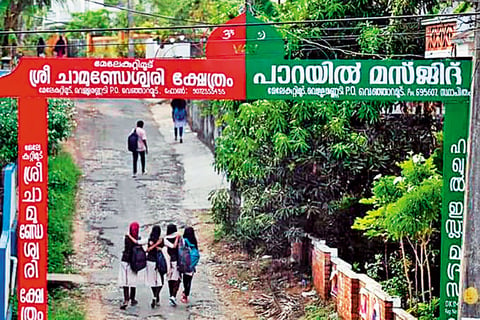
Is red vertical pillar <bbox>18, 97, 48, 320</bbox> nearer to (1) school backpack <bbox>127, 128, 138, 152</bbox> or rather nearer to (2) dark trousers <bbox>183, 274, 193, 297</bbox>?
(2) dark trousers <bbox>183, 274, 193, 297</bbox>

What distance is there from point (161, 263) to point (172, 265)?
17 cm

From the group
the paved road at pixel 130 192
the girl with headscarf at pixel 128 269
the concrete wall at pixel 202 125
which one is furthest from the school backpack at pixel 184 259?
the concrete wall at pixel 202 125

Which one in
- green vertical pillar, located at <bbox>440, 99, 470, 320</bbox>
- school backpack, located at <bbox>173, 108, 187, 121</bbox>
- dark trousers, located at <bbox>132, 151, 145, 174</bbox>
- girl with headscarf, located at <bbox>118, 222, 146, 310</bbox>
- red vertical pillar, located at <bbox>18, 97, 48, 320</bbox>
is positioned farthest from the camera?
school backpack, located at <bbox>173, 108, 187, 121</bbox>

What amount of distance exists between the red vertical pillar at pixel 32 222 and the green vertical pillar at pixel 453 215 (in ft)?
14.5

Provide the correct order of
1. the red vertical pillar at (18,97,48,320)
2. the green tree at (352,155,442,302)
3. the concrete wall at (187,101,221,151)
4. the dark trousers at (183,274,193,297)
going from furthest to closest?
the concrete wall at (187,101,221,151), the dark trousers at (183,274,193,297), the green tree at (352,155,442,302), the red vertical pillar at (18,97,48,320)

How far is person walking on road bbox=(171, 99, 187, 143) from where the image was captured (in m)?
26.1

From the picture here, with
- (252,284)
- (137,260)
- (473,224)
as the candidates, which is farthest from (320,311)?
(473,224)

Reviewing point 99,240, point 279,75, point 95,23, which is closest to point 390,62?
point 279,75

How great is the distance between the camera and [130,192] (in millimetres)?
22266

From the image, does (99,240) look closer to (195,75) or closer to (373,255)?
(373,255)

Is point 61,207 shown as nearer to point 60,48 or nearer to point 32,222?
point 32,222

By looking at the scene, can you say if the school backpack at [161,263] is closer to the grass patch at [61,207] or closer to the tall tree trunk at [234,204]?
the grass patch at [61,207]

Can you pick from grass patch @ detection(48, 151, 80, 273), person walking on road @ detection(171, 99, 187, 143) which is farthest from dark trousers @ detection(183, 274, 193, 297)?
person walking on road @ detection(171, 99, 187, 143)

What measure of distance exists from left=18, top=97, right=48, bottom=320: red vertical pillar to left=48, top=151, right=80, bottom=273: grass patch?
5093mm
